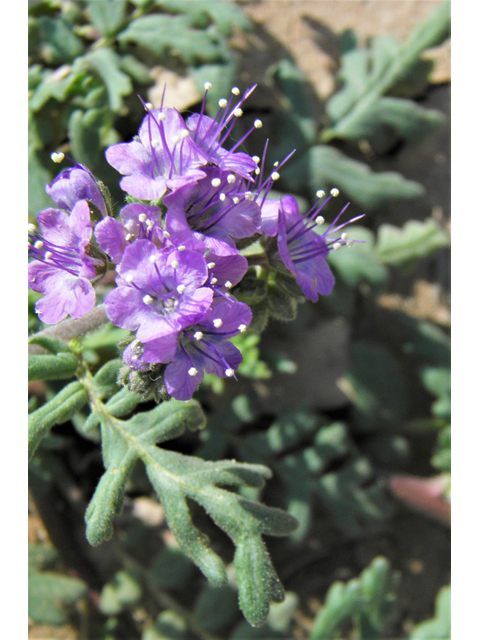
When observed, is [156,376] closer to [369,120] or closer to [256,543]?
[256,543]

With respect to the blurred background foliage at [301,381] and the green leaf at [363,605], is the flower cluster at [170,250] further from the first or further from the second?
the green leaf at [363,605]

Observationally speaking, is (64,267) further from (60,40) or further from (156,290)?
(60,40)

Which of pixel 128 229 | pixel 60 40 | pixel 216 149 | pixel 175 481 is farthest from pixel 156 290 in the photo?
pixel 60 40

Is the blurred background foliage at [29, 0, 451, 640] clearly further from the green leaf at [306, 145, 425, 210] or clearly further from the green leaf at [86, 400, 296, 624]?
the green leaf at [86, 400, 296, 624]

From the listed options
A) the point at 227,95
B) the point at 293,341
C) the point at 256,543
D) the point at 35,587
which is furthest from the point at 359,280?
the point at 35,587

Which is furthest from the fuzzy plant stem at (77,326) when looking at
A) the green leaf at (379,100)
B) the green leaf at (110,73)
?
the green leaf at (379,100)

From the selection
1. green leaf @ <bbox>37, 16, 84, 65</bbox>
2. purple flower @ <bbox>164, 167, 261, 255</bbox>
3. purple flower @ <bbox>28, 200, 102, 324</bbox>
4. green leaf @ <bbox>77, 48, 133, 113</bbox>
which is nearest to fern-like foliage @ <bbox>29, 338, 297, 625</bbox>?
purple flower @ <bbox>28, 200, 102, 324</bbox>
